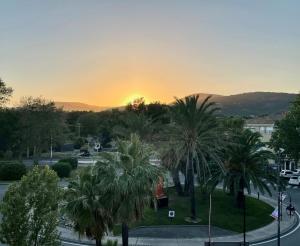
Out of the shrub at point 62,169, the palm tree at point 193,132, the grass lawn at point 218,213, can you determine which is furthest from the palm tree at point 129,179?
the shrub at point 62,169

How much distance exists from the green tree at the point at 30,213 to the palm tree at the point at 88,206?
4.73 m

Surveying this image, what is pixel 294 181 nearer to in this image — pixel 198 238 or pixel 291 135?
pixel 291 135

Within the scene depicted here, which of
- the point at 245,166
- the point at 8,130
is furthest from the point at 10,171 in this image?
the point at 8,130

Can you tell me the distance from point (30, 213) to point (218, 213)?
2667 centimetres

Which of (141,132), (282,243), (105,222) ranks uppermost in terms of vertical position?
(141,132)

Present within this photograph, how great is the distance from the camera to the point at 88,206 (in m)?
25.0

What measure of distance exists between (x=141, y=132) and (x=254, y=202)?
15081 mm

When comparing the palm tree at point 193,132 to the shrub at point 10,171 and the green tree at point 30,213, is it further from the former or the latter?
the shrub at point 10,171

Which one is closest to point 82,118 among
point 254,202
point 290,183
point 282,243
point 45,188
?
point 290,183

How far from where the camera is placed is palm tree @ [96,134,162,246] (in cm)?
2583

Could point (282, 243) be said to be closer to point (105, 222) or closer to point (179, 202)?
point (179, 202)

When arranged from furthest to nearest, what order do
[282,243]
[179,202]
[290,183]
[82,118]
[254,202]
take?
[82,118] < [290,183] < [254,202] < [179,202] < [282,243]

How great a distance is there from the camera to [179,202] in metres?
45.8

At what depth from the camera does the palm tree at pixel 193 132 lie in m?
39.4
